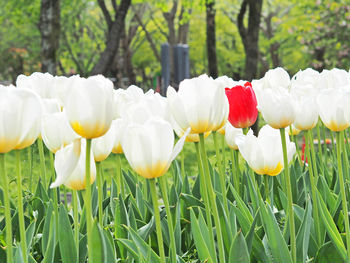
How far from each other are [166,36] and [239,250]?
29.3 metres

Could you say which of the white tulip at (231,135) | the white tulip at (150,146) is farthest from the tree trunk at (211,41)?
the white tulip at (150,146)

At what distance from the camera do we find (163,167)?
1.33 metres

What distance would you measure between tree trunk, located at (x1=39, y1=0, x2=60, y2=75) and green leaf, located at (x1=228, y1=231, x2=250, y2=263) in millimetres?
9736

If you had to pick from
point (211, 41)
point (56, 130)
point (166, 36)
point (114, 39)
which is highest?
point (166, 36)

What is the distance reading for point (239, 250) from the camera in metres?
1.52

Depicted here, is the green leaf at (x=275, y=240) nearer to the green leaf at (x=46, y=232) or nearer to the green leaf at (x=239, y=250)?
the green leaf at (x=239, y=250)

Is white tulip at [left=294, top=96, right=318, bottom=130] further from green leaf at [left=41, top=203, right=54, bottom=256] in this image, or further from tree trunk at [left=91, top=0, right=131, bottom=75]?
tree trunk at [left=91, top=0, right=131, bottom=75]

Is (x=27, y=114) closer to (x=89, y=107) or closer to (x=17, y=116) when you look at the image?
(x=17, y=116)

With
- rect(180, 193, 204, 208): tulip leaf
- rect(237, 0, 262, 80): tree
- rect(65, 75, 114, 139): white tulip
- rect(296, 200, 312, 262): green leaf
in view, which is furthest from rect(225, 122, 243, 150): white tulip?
rect(237, 0, 262, 80): tree

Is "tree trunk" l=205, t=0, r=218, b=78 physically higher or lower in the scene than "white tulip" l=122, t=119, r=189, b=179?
higher

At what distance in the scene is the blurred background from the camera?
11.1 meters

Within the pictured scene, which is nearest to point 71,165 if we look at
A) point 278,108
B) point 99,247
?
point 99,247

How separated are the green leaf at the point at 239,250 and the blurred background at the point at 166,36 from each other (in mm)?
8166

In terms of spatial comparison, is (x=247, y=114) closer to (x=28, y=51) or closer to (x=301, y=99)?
(x=301, y=99)
